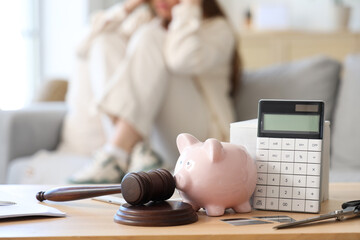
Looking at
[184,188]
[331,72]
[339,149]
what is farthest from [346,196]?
[331,72]

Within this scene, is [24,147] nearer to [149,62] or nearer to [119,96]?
[119,96]

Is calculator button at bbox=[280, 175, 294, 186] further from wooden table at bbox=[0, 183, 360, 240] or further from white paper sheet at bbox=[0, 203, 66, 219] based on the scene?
white paper sheet at bbox=[0, 203, 66, 219]

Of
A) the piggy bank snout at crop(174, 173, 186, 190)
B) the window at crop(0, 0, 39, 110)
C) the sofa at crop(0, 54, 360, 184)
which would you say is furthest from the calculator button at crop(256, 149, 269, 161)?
the window at crop(0, 0, 39, 110)

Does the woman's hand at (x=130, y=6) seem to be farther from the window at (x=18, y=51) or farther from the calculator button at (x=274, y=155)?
the window at (x=18, y=51)

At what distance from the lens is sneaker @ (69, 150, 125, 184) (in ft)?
6.66

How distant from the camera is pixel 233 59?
8.23 feet

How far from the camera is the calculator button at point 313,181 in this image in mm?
833

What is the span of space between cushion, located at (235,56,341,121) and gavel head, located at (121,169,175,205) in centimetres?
131

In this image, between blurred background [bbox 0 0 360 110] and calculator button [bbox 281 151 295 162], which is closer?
calculator button [bbox 281 151 295 162]

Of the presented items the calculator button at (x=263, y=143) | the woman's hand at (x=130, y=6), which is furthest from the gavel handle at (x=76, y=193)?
the woman's hand at (x=130, y=6)

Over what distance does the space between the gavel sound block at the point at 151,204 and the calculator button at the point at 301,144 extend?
0.58 feet

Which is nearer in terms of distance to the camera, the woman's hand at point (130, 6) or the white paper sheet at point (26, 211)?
the white paper sheet at point (26, 211)

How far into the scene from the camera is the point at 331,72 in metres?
2.14

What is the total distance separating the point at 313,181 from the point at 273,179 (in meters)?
0.06
